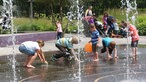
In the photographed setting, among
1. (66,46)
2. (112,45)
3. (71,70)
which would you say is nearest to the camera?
(71,70)

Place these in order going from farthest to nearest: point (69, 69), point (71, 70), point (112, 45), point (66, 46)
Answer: point (112, 45)
point (66, 46)
point (69, 69)
point (71, 70)

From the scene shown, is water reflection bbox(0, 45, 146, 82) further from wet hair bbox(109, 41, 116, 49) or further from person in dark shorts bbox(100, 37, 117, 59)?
wet hair bbox(109, 41, 116, 49)

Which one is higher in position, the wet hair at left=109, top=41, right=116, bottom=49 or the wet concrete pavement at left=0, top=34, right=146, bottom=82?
the wet hair at left=109, top=41, right=116, bottom=49

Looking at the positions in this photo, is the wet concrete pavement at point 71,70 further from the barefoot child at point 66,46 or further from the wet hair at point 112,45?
the wet hair at point 112,45

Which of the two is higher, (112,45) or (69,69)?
(112,45)

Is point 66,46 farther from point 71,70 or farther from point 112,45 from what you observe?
point 112,45

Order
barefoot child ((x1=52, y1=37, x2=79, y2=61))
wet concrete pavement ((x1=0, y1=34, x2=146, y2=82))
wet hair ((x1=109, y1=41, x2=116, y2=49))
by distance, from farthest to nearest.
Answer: wet hair ((x1=109, y1=41, x2=116, y2=49)), barefoot child ((x1=52, y1=37, x2=79, y2=61)), wet concrete pavement ((x1=0, y1=34, x2=146, y2=82))

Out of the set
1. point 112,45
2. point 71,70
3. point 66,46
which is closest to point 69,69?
point 71,70

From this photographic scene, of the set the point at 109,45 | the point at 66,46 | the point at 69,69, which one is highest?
the point at 66,46

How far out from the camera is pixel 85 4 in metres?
37.7

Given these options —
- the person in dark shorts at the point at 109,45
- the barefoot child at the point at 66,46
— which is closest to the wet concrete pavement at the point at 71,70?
the barefoot child at the point at 66,46

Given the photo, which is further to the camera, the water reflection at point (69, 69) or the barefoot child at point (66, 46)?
the barefoot child at point (66, 46)

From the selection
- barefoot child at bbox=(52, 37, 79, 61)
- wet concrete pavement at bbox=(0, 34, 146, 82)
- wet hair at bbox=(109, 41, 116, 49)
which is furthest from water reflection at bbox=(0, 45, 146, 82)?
wet hair at bbox=(109, 41, 116, 49)

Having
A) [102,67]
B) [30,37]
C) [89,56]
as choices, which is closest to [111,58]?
[89,56]
